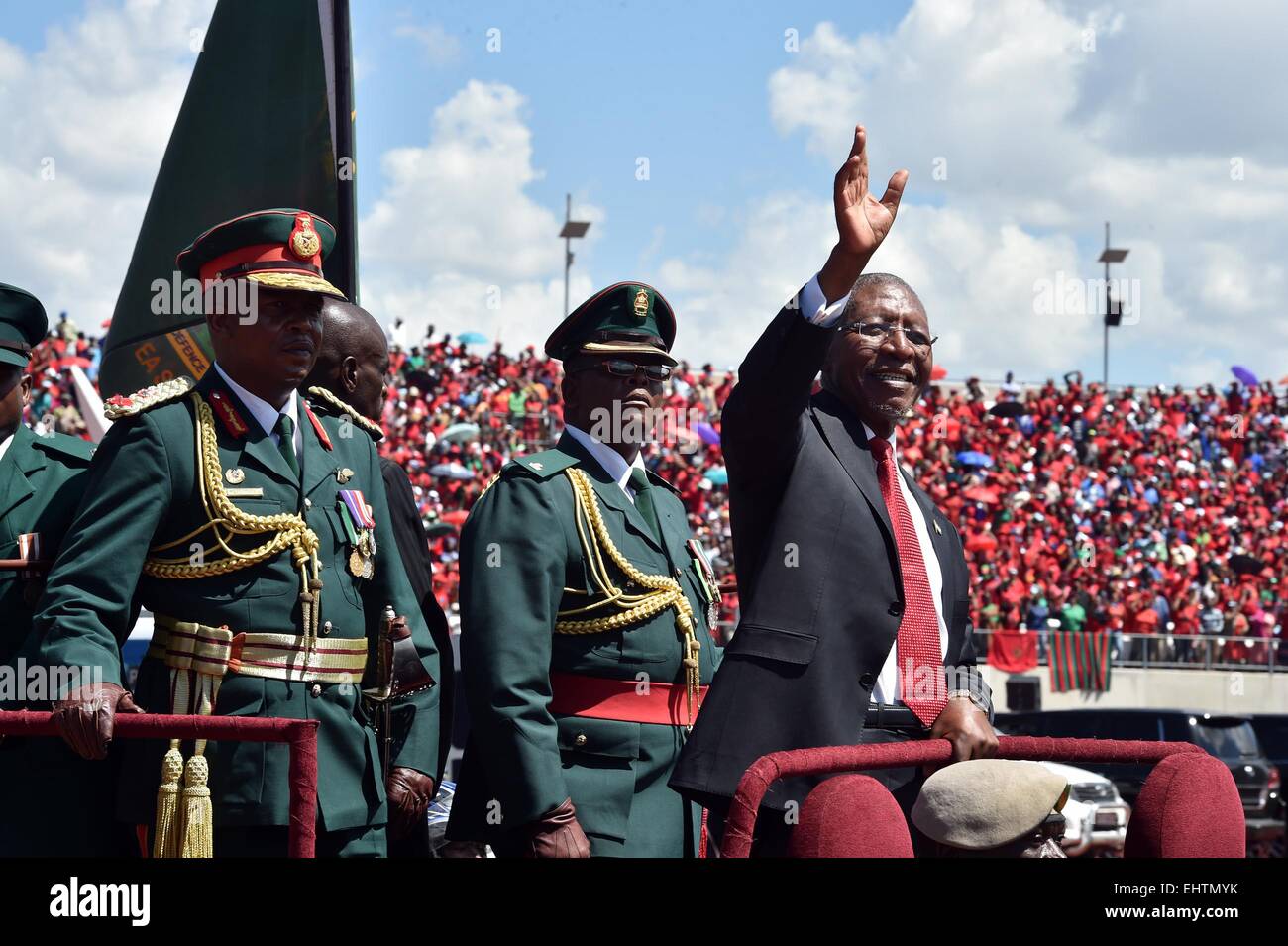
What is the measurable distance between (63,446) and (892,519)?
214 cm

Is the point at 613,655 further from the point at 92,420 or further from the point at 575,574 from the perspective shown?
the point at 92,420

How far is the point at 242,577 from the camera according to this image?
410 cm

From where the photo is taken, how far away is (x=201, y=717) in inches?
131

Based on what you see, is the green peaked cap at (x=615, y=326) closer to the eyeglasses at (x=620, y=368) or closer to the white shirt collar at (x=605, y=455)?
the eyeglasses at (x=620, y=368)

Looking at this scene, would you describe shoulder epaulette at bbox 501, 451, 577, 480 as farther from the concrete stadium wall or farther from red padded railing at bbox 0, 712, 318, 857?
the concrete stadium wall

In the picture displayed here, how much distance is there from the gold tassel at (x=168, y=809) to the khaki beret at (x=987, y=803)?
5.28 ft

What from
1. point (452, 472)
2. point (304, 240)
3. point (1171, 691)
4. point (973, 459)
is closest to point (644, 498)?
point (304, 240)

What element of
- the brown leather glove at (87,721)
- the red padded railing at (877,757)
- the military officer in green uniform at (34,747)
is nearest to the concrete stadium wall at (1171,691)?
the military officer in green uniform at (34,747)

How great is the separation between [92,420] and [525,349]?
82.1ft

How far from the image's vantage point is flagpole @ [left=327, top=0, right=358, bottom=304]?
6262 millimetres

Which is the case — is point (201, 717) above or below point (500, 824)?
above

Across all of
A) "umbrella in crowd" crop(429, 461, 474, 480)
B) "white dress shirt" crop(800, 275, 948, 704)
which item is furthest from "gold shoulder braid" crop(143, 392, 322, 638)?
"umbrella in crowd" crop(429, 461, 474, 480)

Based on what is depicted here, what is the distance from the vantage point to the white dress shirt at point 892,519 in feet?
12.5
